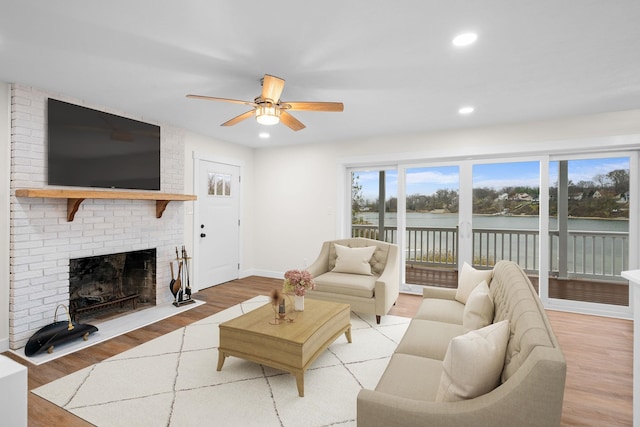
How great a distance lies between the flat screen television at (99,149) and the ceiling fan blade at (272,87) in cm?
220

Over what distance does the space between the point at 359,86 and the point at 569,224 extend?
3.46 meters

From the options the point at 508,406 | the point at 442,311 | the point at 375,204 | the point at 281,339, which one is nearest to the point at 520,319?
the point at 508,406

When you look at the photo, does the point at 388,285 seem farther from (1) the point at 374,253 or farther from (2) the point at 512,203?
(2) the point at 512,203

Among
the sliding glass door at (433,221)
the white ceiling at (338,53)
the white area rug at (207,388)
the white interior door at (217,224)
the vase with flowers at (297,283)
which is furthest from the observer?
the white interior door at (217,224)

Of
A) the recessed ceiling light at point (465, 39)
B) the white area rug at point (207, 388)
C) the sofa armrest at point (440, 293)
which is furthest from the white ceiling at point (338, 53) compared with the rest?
the white area rug at point (207, 388)

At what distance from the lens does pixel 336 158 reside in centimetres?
535

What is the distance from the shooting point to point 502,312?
1.86 m

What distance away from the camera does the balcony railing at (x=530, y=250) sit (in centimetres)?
412

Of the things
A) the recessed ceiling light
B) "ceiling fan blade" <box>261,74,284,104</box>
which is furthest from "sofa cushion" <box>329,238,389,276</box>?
the recessed ceiling light

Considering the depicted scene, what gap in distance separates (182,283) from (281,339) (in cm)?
281

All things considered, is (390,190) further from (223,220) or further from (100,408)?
(100,408)

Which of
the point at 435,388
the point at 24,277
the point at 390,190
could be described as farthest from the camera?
the point at 390,190

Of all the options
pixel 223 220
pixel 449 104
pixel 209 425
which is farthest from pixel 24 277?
pixel 449 104

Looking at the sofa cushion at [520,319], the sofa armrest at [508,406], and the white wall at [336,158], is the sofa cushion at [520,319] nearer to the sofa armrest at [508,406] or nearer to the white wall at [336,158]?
the sofa armrest at [508,406]
